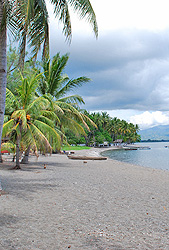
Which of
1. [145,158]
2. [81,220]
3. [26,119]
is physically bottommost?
[145,158]

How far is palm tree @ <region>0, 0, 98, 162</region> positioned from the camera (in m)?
6.00

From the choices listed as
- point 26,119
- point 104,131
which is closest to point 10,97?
point 26,119

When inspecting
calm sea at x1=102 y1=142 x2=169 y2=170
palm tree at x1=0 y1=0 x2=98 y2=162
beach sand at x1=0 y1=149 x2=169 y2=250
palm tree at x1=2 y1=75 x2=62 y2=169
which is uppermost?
palm tree at x1=0 y1=0 x2=98 y2=162

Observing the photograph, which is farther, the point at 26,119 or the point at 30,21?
the point at 26,119

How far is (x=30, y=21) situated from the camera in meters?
6.59

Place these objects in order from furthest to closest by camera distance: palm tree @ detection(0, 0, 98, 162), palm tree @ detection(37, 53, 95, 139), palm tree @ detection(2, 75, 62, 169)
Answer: palm tree @ detection(37, 53, 95, 139)
palm tree @ detection(2, 75, 62, 169)
palm tree @ detection(0, 0, 98, 162)

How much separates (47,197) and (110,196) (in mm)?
1933

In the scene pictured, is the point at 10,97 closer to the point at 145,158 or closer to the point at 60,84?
the point at 60,84

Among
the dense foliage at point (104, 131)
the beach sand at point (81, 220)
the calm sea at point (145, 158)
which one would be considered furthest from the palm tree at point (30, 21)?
the dense foliage at point (104, 131)

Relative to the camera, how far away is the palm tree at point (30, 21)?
236 inches

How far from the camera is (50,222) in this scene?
170 inches

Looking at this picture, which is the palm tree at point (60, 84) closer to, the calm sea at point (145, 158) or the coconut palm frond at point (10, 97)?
the coconut palm frond at point (10, 97)

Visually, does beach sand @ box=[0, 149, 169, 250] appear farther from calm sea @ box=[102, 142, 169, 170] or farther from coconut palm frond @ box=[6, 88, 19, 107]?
calm sea @ box=[102, 142, 169, 170]

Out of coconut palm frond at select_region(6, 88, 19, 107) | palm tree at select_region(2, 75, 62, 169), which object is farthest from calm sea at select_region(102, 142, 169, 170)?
coconut palm frond at select_region(6, 88, 19, 107)
